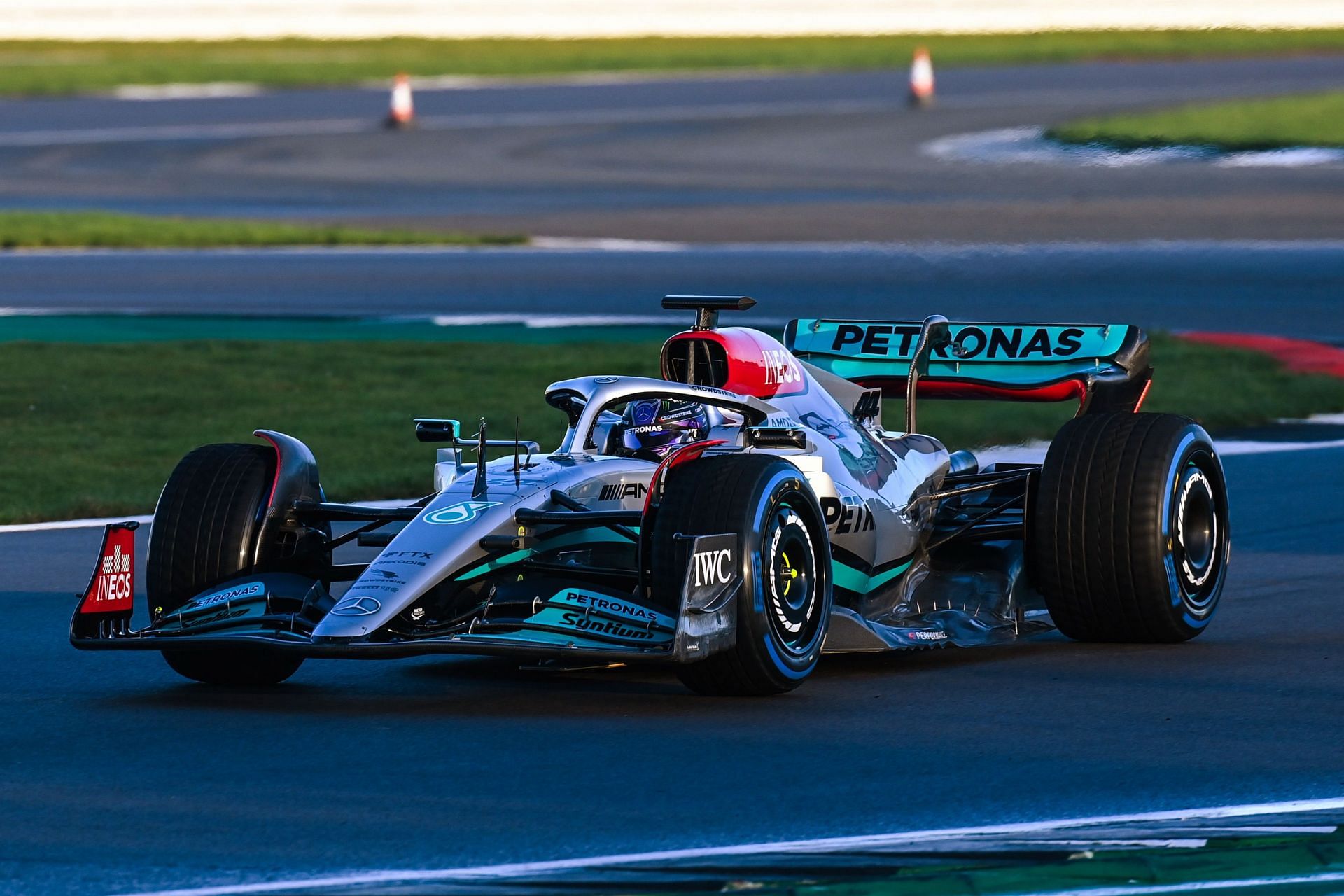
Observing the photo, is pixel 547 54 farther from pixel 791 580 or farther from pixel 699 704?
pixel 699 704

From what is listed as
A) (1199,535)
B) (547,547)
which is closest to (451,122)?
(1199,535)

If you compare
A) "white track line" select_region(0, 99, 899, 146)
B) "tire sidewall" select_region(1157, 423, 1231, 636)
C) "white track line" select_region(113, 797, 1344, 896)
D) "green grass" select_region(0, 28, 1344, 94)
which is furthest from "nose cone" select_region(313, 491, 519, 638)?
"green grass" select_region(0, 28, 1344, 94)

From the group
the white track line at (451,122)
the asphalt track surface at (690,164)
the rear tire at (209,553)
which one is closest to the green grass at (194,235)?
the asphalt track surface at (690,164)

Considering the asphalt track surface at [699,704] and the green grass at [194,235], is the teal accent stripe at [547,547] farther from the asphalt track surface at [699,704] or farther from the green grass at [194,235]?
the green grass at [194,235]

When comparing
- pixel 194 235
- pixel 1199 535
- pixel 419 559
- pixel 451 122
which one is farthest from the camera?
pixel 451 122

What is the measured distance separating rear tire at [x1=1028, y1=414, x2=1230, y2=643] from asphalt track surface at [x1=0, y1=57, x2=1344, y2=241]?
14.7m

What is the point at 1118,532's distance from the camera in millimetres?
7805

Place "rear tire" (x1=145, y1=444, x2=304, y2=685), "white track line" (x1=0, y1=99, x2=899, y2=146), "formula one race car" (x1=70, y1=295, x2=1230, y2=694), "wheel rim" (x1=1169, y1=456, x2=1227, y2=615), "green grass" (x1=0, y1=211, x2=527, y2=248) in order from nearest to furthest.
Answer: "formula one race car" (x1=70, y1=295, x2=1230, y2=694)
"rear tire" (x1=145, y1=444, x2=304, y2=685)
"wheel rim" (x1=1169, y1=456, x2=1227, y2=615)
"green grass" (x1=0, y1=211, x2=527, y2=248)
"white track line" (x1=0, y1=99, x2=899, y2=146)

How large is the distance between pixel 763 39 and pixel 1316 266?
1335 inches

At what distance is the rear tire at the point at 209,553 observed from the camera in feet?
24.2

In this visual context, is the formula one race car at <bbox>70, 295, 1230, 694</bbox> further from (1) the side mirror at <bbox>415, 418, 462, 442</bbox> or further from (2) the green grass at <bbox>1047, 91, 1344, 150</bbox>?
(2) the green grass at <bbox>1047, 91, 1344, 150</bbox>

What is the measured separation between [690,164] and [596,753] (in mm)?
24984

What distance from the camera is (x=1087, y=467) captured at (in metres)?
7.91

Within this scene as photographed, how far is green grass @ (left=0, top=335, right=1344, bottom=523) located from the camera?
12141 mm
